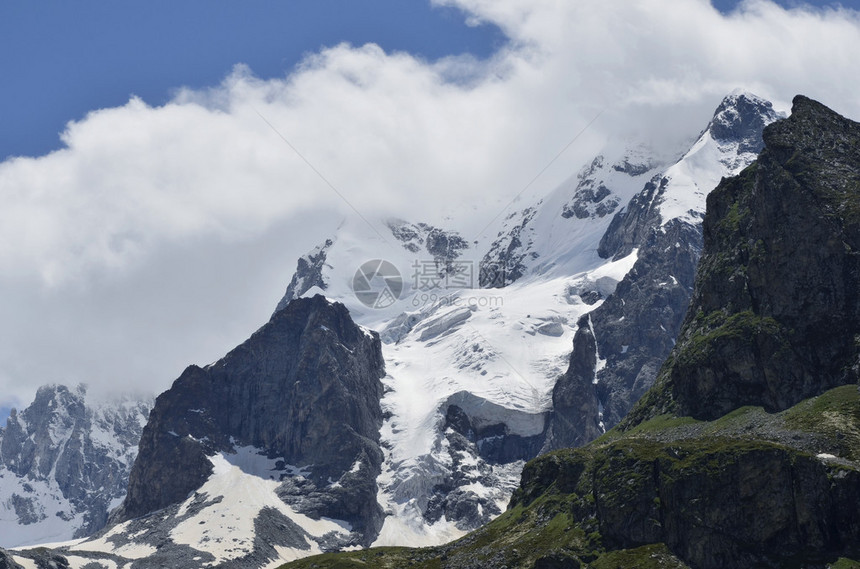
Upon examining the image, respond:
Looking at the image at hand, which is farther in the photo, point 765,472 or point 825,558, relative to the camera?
point 765,472

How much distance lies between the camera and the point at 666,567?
646 feet

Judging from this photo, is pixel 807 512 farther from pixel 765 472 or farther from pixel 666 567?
pixel 666 567

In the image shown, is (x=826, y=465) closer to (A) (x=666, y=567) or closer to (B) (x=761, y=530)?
(B) (x=761, y=530)

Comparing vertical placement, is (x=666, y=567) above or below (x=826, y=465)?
below

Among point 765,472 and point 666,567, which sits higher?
point 765,472

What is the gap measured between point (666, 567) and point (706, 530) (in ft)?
28.6

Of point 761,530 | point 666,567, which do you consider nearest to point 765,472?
point 761,530

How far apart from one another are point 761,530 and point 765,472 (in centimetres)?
912

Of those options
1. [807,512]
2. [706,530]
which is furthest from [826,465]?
[706,530]

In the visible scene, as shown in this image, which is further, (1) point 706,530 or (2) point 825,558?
(1) point 706,530

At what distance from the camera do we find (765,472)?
19800cm

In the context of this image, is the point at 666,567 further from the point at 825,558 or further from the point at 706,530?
the point at 825,558

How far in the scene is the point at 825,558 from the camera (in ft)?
609

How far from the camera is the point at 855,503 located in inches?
7377
